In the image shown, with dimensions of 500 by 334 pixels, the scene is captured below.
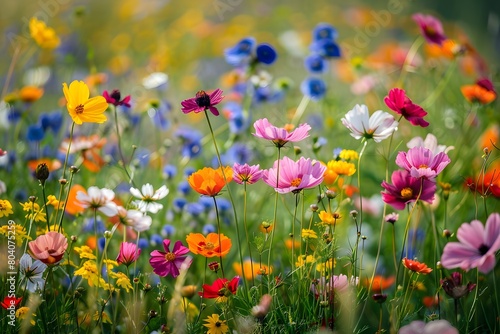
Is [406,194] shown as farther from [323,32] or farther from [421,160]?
[323,32]

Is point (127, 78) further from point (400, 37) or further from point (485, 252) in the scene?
point (485, 252)

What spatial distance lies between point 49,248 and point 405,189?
46 cm

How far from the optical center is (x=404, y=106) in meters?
0.87

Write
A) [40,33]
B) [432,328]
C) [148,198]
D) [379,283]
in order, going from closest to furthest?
[432,328]
[148,198]
[379,283]
[40,33]

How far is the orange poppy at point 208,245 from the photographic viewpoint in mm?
828


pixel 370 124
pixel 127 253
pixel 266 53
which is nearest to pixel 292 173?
pixel 370 124

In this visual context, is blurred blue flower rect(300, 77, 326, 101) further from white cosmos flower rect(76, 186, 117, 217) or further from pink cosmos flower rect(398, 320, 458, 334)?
pink cosmos flower rect(398, 320, 458, 334)

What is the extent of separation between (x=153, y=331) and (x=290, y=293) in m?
0.20

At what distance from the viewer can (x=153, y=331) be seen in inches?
34.1

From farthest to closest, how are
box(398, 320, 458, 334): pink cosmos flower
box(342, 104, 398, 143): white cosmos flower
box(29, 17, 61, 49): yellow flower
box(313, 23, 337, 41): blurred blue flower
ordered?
box(313, 23, 337, 41): blurred blue flower
box(29, 17, 61, 49): yellow flower
box(342, 104, 398, 143): white cosmos flower
box(398, 320, 458, 334): pink cosmos flower

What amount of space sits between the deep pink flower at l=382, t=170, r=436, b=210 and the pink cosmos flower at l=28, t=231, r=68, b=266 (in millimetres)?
411

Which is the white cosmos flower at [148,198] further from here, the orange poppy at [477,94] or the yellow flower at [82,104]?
the orange poppy at [477,94]

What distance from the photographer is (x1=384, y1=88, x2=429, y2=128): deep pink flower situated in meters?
0.86

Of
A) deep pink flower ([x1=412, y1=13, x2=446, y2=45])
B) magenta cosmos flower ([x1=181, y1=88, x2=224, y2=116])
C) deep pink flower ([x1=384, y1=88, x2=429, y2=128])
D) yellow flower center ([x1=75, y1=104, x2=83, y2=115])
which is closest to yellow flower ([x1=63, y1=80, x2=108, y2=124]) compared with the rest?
yellow flower center ([x1=75, y1=104, x2=83, y2=115])
